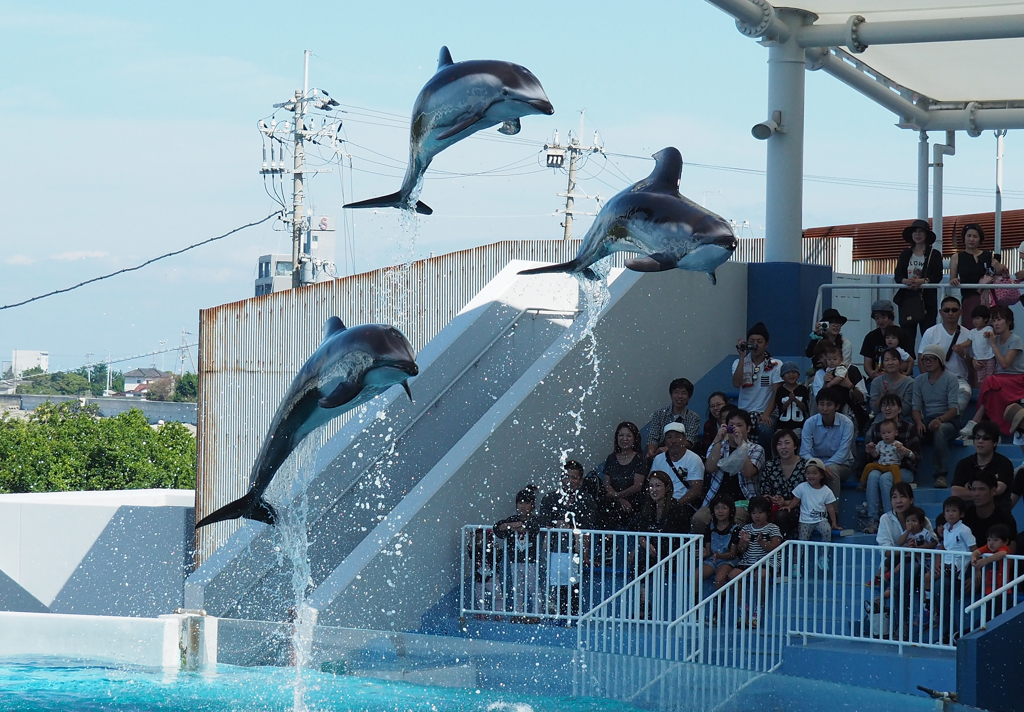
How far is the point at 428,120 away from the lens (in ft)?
21.1

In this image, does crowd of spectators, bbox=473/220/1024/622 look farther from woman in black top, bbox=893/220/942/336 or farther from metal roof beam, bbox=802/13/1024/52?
metal roof beam, bbox=802/13/1024/52

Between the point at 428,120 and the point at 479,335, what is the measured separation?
5770 mm

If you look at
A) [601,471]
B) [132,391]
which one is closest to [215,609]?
[601,471]

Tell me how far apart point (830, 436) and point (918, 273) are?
2448mm

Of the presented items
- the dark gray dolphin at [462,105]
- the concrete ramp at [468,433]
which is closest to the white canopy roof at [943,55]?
the concrete ramp at [468,433]

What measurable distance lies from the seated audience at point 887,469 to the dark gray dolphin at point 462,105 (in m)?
4.58

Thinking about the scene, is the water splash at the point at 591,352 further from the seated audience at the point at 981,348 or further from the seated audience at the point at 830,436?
the seated audience at the point at 981,348

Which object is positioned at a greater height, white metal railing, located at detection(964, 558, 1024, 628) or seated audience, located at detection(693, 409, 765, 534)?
seated audience, located at detection(693, 409, 765, 534)

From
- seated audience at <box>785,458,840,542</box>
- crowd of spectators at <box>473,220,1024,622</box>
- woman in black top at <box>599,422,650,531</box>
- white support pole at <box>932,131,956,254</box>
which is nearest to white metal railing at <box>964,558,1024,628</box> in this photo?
crowd of spectators at <box>473,220,1024,622</box>

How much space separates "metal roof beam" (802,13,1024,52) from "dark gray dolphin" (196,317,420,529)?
6.81m

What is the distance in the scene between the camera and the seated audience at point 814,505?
30.4 ft

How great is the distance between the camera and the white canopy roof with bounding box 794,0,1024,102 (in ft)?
37.6

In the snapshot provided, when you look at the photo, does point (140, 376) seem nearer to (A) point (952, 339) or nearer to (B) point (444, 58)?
(A) point (952, 339)

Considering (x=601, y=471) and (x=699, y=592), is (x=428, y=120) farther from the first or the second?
(x=601, y=471)
